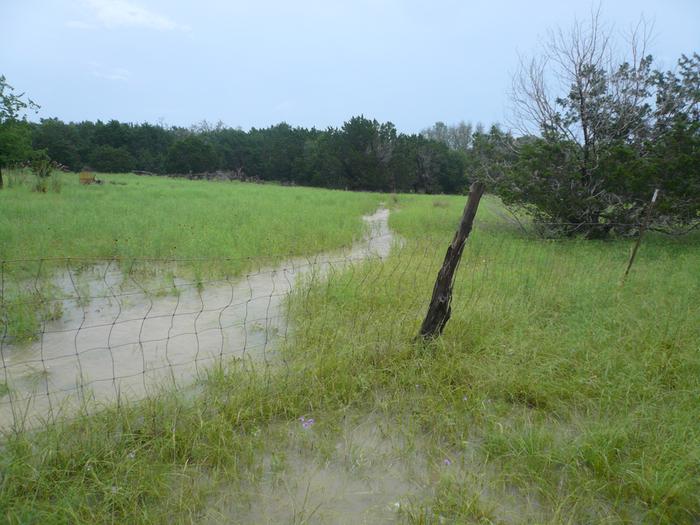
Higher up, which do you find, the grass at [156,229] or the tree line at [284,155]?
the tree line at [284,155]

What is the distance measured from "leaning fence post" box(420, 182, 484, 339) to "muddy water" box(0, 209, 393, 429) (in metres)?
1.47

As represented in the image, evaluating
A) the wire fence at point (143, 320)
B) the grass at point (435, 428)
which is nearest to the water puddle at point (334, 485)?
the grass at point (435, 428)

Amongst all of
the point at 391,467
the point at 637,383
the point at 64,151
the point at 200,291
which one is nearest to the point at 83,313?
the point at 200,291

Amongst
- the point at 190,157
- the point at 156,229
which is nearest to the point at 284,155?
the point at 190,157

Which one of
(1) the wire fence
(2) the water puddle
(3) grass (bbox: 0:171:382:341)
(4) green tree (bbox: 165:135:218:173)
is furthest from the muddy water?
(4) green tree (bbox: 165:135:218:173)

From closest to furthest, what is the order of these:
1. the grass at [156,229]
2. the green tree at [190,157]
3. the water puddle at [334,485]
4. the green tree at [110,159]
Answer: the water puddle at [334,485]
the grass at [156,229]
the green tree at [110,159]
the green tree at [190,157]

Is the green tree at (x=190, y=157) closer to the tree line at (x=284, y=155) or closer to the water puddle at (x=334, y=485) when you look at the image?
the tree line at (x=284, y=155)

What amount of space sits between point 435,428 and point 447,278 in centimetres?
126

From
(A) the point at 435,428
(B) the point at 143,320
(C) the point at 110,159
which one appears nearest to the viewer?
(A) the point at 435,428

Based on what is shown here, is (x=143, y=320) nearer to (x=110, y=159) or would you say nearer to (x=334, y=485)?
(x=334, y=485)

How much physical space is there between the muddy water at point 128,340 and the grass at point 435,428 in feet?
1.47

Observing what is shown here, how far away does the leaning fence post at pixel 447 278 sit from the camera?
3729 millimetres

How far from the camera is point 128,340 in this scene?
14.5 ft

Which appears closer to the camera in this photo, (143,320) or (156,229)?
(143,320)
